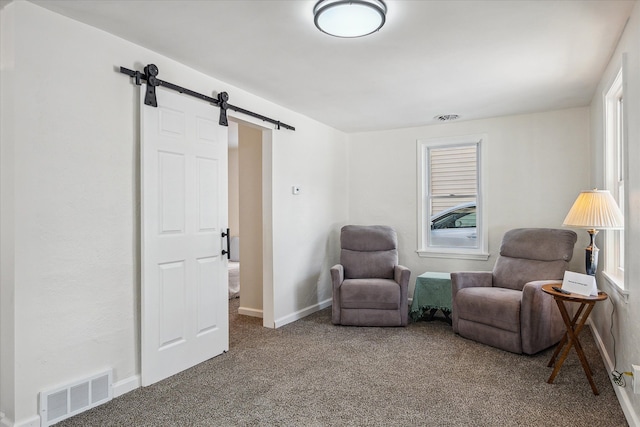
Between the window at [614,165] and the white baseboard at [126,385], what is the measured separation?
3.49 metres

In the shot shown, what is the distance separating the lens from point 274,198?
412 centimetres

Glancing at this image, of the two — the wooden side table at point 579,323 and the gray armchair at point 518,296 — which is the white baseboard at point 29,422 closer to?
the wooden side table at point 579,323

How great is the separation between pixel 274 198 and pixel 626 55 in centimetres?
302

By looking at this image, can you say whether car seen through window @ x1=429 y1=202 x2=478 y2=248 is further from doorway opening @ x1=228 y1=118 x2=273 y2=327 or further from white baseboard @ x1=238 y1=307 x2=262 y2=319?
white baseboard @ x1=238 y1=307 x2=262 y2=319

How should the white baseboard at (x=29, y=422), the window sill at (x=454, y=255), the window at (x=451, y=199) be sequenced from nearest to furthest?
the white baseboard at (x=29, y=422), the window sill at (x=454, y=255), the window at (x=451, y=199)

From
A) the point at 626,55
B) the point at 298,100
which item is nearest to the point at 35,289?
the point at 298,100

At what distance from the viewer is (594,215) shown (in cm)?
271

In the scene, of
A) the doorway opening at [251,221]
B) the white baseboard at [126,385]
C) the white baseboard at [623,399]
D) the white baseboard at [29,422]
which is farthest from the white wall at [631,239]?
the doorway opening at [251,221]

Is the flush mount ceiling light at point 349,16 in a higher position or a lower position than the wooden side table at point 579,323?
higher

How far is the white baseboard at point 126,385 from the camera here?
2548 mm

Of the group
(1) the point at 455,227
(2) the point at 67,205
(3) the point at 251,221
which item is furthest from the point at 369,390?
(1) the point at 455,227

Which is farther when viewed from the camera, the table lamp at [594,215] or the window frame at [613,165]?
the window frame at [613,165]

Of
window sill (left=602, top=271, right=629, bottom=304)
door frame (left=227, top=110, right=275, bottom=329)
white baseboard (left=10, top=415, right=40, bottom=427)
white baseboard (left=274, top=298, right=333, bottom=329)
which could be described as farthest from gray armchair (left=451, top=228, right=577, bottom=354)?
white baseboard (left=10, top=415, right=40, bottom=427)

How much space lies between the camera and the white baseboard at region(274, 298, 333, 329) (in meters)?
4.19
